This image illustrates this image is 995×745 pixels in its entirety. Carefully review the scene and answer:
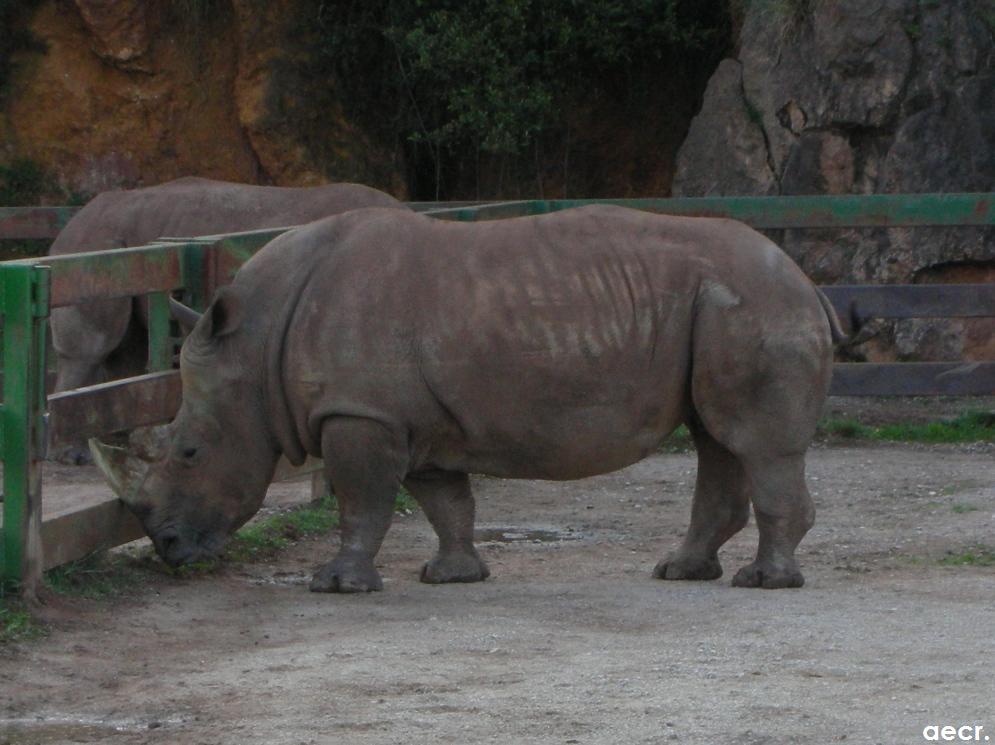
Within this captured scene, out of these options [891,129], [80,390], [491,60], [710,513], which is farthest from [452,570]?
[491,60]

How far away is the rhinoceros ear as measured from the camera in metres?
6.40

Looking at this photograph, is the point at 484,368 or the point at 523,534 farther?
the point at 523,534

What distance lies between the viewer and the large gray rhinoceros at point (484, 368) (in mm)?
6293

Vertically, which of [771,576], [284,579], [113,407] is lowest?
[284,579]

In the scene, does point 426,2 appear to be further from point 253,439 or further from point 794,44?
point 253,439

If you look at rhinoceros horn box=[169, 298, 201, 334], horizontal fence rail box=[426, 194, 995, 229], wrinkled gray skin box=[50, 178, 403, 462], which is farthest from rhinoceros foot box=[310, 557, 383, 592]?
horizontal fence rail box=[426, 194, 995, 229]

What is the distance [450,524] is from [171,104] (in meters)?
9.47

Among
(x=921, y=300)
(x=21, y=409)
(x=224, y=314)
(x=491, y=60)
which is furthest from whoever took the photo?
(x=491, y=60)

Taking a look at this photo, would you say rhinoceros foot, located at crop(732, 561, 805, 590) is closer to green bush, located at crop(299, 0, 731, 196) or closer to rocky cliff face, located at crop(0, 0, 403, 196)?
green bush, located at crop(299, 0, 731, 196)

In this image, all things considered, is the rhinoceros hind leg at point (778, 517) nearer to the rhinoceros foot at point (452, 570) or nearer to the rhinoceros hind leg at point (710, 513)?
the rhinoceros hind leg at point (710, 513)

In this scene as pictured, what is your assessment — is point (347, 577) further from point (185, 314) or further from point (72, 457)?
point (72, 457)

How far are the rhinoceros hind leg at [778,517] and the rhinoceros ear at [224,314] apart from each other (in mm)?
1876

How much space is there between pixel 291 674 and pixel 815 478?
16.0ft

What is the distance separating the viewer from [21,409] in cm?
573
